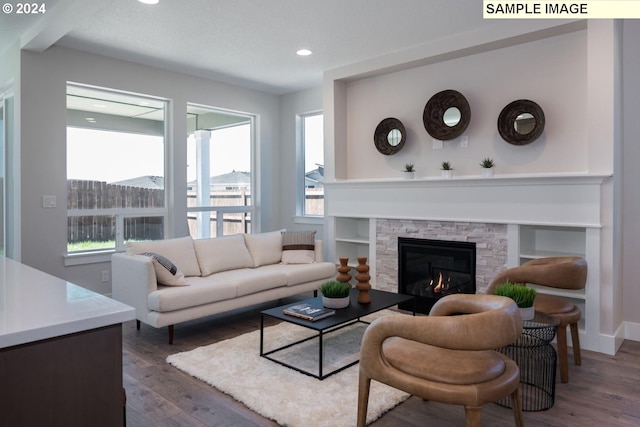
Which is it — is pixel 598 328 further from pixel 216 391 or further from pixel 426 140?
pixel 216 391

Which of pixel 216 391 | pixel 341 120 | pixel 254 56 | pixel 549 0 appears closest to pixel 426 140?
pixel 341 120

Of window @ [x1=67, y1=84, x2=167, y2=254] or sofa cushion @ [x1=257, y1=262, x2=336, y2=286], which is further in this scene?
window @ [x1=67, y1=84, x2=167, y2=254]

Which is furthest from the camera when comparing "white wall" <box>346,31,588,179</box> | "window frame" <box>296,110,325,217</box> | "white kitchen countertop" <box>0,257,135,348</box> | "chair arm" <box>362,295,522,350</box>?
"window frame" <box>296,110,325,217</box>

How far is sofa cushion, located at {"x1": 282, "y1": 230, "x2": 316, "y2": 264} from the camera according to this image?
16.0 ft

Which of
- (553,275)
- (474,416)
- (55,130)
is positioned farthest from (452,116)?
(55,130)

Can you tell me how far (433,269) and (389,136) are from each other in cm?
153

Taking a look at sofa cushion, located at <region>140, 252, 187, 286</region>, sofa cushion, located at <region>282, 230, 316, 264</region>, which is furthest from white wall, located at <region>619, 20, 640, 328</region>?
sofa cushion, located at <region>140, 252, 187, 286</region>

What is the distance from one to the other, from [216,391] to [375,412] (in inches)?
38.6

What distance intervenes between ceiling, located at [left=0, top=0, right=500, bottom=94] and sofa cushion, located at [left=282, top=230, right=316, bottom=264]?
76.3 inches

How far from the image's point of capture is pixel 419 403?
2.57 metres

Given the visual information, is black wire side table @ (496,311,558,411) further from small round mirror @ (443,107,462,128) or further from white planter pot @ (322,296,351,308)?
small round mirror @ (443,107,462,128)

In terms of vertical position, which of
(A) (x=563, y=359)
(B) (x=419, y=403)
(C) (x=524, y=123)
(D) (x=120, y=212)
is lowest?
(B) (x=419, y=403)

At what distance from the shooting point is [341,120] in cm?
530

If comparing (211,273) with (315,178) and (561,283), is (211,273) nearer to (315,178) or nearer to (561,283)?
(315,178)
